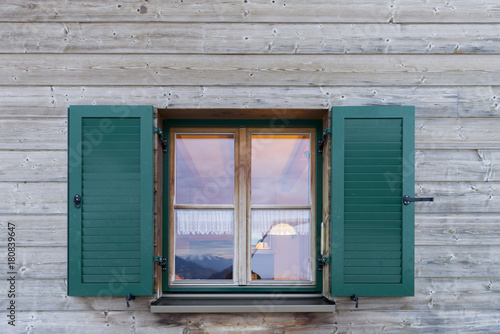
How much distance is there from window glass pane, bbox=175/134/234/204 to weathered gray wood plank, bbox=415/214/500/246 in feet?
4.29

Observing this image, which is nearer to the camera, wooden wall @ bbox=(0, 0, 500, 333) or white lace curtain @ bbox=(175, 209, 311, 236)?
wooden wall @ bbox=(0, 0, 500, 333)

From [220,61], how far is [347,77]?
2.83ft

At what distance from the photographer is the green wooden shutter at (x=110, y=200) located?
2148 mm

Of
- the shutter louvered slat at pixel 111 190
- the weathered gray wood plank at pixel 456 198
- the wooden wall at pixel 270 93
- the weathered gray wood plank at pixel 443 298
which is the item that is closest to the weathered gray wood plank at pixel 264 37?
the wooden wall at pixel 270 93

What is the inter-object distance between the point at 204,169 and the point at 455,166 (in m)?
1.72

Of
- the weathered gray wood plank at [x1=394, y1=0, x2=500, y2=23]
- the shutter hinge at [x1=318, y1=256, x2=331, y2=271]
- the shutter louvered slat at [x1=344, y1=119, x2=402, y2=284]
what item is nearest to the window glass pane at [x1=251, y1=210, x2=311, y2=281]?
the shutter hinge at [x1=318, y1=256, x2=331, y2=271]

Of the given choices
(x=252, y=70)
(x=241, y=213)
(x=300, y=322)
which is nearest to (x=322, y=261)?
(x=300, y=322)

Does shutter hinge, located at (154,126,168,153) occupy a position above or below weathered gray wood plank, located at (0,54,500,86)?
below

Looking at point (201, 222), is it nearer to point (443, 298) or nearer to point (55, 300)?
point (55, 300)

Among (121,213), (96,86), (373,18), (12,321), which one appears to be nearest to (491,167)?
(373,18)

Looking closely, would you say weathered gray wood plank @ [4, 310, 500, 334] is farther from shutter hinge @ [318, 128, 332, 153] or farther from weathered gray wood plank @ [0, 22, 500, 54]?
weathered gray wood plank @ [0, 22, 500, 54]

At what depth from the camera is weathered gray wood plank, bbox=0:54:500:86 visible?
2.26 meters

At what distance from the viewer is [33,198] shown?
2.23 metres

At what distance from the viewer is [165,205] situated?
2402 millimetres
